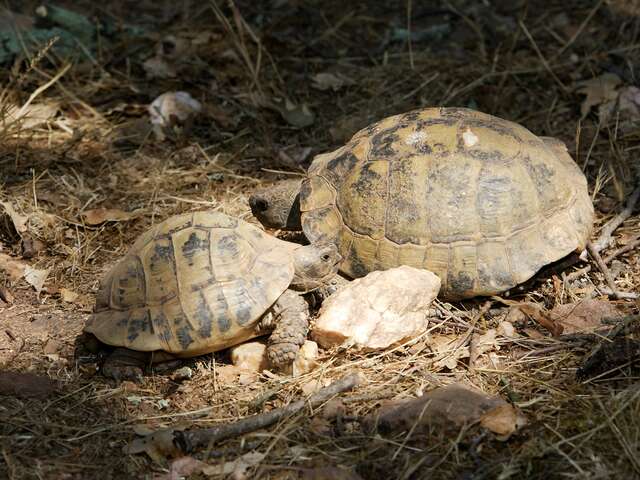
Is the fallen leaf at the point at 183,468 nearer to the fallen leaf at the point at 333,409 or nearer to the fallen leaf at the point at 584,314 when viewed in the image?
the fallen leaf at the point at 333,409

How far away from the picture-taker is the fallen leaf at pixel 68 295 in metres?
4.70

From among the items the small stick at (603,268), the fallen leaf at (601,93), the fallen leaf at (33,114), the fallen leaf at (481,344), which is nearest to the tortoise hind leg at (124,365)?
the fallen leaf at (481,344)

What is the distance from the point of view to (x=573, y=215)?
4.57 m

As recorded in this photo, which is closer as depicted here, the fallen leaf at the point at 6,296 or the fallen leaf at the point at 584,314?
the fallen leaf at the point at 584,314

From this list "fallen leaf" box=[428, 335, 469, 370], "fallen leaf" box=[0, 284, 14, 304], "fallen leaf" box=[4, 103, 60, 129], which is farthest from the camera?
"fallen leaf" box=[4, 103, 60, 129]

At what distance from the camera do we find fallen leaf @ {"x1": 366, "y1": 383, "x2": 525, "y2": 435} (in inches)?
133

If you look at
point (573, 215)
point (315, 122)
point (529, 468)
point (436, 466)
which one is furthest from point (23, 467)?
point (315, 122)

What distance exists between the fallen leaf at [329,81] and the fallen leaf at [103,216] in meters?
2.37

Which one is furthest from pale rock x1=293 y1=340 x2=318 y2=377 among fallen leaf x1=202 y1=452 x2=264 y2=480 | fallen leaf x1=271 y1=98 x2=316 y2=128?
fallen leaf x1=271 y1=98 x2=316 y2=128

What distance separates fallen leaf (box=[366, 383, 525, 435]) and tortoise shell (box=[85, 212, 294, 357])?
39.3 inches

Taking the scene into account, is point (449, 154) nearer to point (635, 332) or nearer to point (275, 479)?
point (635, 332)

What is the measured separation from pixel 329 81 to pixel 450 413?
13.9 feet

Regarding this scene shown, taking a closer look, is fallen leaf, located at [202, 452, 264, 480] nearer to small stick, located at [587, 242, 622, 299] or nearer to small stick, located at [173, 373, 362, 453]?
small stick, located at [173, 373, 362, 453]

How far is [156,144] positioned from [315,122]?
140cm
